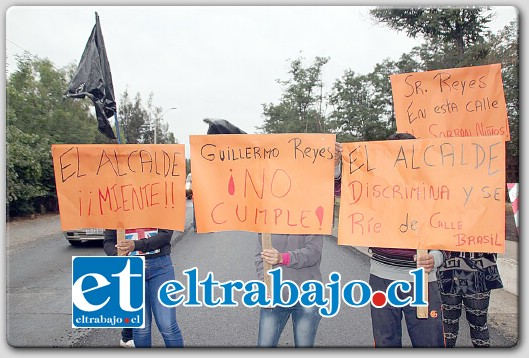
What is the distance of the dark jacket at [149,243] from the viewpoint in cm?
200

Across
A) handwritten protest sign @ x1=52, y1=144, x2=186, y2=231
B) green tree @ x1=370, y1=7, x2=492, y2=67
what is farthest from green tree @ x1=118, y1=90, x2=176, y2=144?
green tree @ x1=370, y1=7, x2=492, y2=67

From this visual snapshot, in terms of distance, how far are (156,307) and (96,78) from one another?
1320 millimetres

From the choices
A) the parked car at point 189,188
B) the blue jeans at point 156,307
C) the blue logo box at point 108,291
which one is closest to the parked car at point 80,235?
the blue logo box at point 108,291

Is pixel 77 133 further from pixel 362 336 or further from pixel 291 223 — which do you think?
pixel 362 336

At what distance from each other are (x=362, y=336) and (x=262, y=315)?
0.60 m

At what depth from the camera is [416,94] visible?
2143 millimetres

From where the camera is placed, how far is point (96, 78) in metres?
2.05

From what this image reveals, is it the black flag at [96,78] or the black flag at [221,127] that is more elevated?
the black flag at [96,78]

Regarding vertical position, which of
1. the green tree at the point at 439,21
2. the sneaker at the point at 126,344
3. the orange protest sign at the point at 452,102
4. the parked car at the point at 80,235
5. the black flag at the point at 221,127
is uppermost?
the green tree at the point at 439,21

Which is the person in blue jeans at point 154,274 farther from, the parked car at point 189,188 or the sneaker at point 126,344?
the parked car at point 189,188

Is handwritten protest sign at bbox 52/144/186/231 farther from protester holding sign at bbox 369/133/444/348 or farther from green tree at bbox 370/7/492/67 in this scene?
green tree at bbox 370/7/492/67

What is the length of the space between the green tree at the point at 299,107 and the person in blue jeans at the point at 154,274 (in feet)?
2.84

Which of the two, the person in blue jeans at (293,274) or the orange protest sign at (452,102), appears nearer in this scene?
the person in blue jeans at (293,274)

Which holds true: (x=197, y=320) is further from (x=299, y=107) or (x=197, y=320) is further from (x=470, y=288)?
(x=299, y=107)
